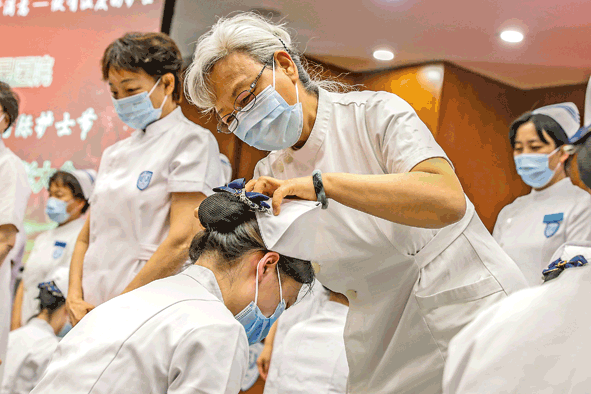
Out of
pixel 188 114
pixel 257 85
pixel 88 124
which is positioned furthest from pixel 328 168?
pixel 88 124

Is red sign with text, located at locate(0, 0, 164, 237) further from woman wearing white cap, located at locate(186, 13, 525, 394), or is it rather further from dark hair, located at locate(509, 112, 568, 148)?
dark hair, located at locate(509, 112, 568, 148)

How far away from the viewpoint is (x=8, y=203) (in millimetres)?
2615

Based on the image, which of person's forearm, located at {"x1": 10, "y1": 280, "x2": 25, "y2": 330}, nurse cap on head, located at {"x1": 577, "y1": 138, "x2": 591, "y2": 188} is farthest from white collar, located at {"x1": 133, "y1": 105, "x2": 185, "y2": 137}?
nurse cap on head, located at {"x1": 577, "y1": 138, "x2": 591, "y2": 188}

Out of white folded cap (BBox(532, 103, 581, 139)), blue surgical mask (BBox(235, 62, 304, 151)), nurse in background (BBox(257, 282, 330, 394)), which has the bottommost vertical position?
nurse in background (BBox(257, 282, 330, 394))

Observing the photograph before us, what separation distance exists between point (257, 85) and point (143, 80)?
0.78 meters

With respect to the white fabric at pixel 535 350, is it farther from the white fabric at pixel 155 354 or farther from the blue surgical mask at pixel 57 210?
the blue surgical mask at pixel 57 210

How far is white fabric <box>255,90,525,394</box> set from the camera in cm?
149

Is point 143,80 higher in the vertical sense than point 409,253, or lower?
higher

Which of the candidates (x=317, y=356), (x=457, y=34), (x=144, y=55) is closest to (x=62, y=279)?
(x=144, y=55)

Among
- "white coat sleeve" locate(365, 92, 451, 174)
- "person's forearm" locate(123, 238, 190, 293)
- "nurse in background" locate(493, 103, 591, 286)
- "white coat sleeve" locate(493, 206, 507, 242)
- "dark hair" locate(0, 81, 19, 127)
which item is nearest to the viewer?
"white coat sleeve" locate(365, 92, 451, 174)

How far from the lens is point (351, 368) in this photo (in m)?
1.75

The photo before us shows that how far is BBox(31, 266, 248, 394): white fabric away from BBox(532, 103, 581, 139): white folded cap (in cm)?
90

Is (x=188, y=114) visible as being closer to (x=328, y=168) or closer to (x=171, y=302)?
(x=328, y=168)

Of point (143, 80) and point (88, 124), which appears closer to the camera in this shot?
point (143, 80)
